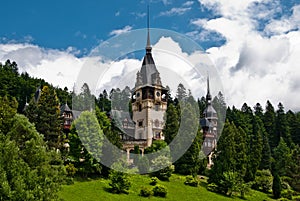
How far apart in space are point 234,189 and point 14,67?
6000 cm

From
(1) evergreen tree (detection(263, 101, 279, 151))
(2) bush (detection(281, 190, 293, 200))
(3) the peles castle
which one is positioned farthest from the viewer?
(1) evergreen tree (detection(263, 101, 279, 151))

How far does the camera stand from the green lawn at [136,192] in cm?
2742

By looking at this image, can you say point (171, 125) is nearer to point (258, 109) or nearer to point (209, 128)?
point (209, 128)

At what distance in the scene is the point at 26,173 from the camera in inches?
732

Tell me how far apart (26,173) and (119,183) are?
11874 mm

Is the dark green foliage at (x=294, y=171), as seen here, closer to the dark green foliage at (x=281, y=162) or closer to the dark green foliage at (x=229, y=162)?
the dark green foliage at (x=281, y=162)

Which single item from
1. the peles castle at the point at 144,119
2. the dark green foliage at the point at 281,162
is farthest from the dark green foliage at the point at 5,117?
the dark green foliage at the point at 281,162

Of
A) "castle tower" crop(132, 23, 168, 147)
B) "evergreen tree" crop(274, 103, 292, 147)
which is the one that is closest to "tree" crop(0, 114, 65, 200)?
"castle tower" crop(132, 23, 168, 147)

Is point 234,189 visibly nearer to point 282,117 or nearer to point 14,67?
point 282,117

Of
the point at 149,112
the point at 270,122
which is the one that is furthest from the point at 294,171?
the point at 270,122

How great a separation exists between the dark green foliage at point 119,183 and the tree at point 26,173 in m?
7.37

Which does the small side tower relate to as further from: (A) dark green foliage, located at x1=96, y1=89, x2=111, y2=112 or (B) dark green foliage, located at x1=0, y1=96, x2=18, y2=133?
(B) dark green foliage, located at x1=0, y1=96, x2=18, y2=133

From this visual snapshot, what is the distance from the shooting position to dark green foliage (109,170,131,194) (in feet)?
97.1

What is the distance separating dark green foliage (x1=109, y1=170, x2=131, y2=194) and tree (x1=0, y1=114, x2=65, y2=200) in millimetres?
7370
